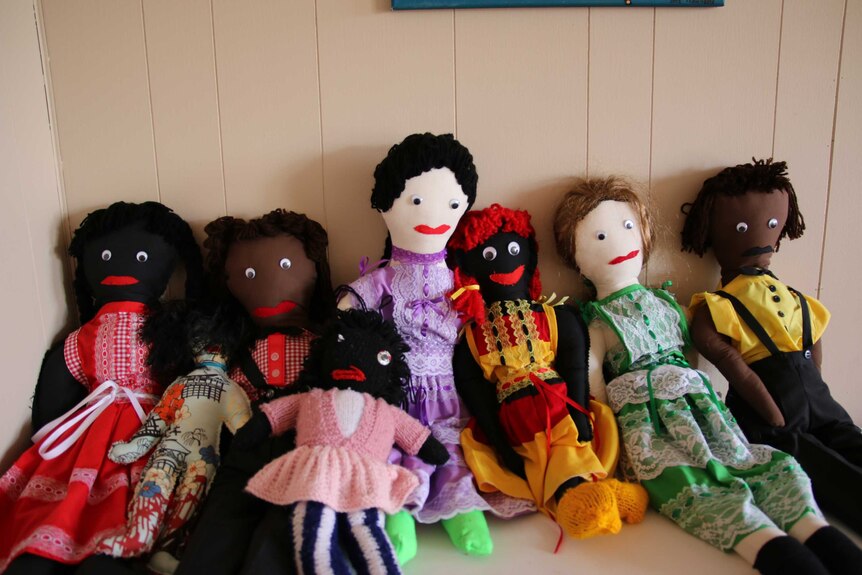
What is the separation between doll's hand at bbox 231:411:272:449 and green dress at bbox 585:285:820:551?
0.65 metres

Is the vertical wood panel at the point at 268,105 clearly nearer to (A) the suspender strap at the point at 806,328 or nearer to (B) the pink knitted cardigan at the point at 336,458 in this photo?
(B) the pink knitted cardigan at the point at 336,458

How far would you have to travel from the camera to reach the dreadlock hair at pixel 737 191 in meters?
1.12

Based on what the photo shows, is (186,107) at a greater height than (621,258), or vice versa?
(186,107)

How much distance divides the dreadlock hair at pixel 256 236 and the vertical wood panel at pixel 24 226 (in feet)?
1.07

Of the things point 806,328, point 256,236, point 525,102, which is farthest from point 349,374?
point 806,328

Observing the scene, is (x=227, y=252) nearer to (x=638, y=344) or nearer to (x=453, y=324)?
(x=453, y=324)

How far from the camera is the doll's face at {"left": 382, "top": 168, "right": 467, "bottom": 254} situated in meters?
1.03

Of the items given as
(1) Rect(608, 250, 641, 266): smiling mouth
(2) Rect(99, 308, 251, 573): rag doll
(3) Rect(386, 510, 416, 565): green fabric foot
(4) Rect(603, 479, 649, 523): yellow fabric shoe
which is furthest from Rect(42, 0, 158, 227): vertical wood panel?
(4) Rect(603, 479, 649, 523): yellow fabric shoe

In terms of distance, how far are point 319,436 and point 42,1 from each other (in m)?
1.10

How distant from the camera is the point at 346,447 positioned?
0.82m

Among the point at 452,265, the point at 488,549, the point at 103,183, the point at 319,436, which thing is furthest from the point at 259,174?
the point at 488,549

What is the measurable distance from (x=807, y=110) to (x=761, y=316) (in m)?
0.51

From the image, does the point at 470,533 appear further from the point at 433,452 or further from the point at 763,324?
the point at 763,324

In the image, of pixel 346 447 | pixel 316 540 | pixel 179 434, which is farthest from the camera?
pixel 179 434
